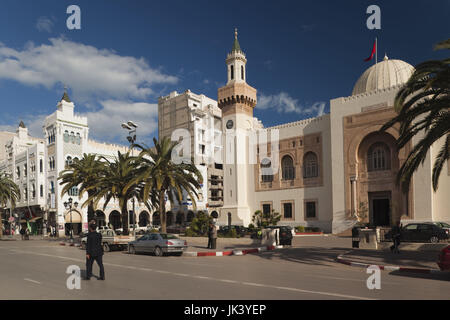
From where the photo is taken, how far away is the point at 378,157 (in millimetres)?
38281

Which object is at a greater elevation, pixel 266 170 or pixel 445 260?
pixel 266 170

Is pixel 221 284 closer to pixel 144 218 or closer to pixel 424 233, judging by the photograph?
pixel 424 233

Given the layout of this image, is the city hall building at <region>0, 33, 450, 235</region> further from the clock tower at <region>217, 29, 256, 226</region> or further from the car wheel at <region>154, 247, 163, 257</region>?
the car wheel at <region>154, 247, 163, 257</region>

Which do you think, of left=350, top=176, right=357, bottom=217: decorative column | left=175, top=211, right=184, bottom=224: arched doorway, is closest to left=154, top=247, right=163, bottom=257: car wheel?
left=350, top=176, right=357, bottom=217: decorative column

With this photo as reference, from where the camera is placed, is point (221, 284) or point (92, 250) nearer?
point (221, 284)

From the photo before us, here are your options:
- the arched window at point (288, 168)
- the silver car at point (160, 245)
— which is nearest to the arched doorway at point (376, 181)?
the arched window at point (288, 168)

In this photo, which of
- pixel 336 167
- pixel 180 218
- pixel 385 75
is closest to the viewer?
pixel 336 167

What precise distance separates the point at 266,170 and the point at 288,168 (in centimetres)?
303

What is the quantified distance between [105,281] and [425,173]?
31853 millimetres

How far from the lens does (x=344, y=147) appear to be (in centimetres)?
3944

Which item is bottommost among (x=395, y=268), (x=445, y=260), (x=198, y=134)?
(x=395, y=268)

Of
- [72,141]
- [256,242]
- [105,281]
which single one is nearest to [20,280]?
[105,281]

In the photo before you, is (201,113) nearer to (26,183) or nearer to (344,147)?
(26,183)

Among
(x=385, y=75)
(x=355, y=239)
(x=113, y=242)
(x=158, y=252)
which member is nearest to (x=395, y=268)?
(x=355, y=239)
